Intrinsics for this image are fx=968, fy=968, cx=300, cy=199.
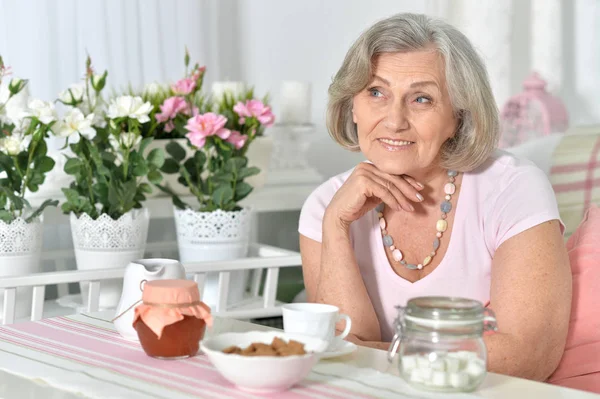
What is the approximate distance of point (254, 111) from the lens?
2.21m

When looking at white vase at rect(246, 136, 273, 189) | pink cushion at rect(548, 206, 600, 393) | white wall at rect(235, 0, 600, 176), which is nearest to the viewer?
pink cushion at rect(548, 206, 600, 393)

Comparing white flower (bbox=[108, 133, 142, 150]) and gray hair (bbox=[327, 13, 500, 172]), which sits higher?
gray hair (bbox=[327, 13, 500, 172])

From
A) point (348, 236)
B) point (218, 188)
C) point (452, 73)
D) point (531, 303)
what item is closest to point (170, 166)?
point (218, 188)

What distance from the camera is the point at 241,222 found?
2.19m

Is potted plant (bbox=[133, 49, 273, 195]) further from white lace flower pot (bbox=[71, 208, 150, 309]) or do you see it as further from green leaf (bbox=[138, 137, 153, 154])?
white lace flower pot (bbox=[71, 208, 150, 309])

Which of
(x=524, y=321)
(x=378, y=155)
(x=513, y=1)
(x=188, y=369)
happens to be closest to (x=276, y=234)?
(x=513, y=1)

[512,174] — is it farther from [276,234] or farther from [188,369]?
[276,234]

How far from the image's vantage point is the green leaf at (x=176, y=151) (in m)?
2.23

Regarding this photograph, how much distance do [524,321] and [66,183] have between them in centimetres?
123

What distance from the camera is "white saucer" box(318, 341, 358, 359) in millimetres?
1249

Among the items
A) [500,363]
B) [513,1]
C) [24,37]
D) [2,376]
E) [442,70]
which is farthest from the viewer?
[513,1]

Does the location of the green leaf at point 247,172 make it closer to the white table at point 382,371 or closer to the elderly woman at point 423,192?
the elderly woman at point 423,192

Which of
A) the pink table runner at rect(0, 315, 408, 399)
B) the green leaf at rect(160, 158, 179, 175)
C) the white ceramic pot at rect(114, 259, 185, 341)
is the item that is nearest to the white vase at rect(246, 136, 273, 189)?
the green leaf at rect(160, 158, 179, 175)

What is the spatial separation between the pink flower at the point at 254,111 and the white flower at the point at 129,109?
24cm
